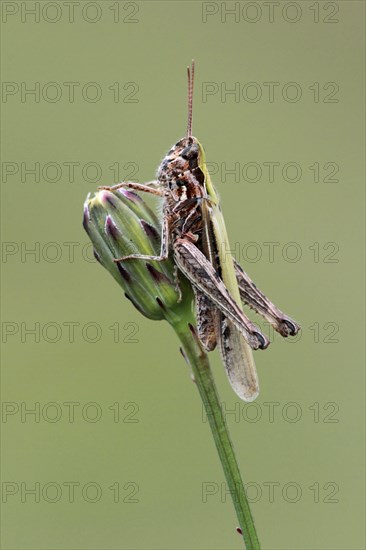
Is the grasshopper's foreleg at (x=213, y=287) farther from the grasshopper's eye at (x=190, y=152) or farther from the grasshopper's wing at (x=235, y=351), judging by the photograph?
the grasshopper's eye at (x=190, y=152)

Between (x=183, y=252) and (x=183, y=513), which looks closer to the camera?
(x=183, y=252)

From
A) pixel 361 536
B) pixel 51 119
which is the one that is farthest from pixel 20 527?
pixel 51 119

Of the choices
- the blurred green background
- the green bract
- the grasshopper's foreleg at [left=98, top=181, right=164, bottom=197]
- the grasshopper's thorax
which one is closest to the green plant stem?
the green bract

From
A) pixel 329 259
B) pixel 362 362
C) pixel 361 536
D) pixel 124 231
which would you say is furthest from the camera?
pixel 329 259

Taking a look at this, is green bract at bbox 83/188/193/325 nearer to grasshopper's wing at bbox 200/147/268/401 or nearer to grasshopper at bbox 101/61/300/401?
grasshopper at bbox 101/61/300/401

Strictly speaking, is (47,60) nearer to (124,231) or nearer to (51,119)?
(51,119)

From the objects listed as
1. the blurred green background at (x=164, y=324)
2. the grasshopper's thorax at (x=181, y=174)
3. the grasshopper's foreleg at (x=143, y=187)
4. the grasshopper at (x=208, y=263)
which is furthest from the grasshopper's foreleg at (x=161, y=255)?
the blurred green background at (x=164, y=324)

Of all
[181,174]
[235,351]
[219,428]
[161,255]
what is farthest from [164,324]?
[219,428]
